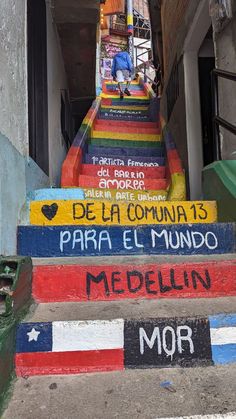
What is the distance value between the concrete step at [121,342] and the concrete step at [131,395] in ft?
0.16

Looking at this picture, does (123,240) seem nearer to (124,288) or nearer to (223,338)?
(124,288)

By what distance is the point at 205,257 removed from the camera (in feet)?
8.22

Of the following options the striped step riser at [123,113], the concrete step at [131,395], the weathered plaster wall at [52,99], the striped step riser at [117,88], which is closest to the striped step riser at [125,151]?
the weathered plaster wall at [52,99]

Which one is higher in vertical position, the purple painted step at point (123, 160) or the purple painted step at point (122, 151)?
the purple painted step at point (122, 151)

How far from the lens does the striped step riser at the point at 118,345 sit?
5.78 feet

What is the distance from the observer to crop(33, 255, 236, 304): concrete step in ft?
7.13

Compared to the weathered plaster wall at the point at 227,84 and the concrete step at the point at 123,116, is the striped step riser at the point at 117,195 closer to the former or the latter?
the weathered plaster wall at the point at 227,84

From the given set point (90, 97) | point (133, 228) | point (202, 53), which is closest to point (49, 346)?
point (133, 228)

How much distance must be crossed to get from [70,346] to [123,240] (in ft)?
3.36

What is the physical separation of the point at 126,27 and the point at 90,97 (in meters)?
20.3

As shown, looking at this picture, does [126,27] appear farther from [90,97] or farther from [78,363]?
[78,363]

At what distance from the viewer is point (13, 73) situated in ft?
8.71

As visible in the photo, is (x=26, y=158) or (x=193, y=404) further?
(x=26, y=158)

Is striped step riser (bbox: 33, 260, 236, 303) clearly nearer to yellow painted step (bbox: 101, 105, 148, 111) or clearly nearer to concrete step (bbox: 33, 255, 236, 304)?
concrete step (bbox: 33, 255, 236, 304)
